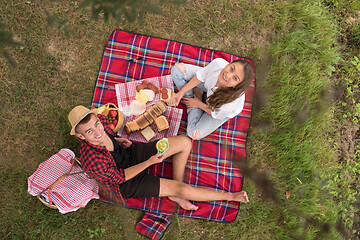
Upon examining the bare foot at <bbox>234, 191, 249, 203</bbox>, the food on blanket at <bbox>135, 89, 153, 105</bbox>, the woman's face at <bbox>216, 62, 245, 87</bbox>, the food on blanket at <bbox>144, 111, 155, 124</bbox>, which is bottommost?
the bare foot at <bbox>234, 191, 249, 203</bbox>

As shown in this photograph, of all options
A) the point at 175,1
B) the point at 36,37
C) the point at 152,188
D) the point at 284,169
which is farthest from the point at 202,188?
the point at 36,37

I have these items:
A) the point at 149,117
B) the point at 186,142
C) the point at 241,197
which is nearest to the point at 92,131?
the point at 149,117

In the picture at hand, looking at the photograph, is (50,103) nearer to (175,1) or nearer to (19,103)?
(19,103)

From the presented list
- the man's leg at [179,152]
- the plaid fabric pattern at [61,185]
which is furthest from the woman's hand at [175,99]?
the plaid fabric pattern at [61,185]

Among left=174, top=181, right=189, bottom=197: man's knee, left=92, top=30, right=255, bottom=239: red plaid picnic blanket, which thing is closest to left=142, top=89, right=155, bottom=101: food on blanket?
left=92, top=30, right=255, bottom=239: red plaid picnic blanket

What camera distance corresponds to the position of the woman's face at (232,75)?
229 cm

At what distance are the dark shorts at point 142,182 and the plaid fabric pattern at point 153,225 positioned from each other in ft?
1.47

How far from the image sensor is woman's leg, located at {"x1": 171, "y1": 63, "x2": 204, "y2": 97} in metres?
3.03

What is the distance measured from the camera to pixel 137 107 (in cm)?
310

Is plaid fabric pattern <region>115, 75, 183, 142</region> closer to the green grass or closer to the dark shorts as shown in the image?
the dark shorts

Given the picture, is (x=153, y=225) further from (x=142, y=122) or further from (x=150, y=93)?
(x=150, y=93)

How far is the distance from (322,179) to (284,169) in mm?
520

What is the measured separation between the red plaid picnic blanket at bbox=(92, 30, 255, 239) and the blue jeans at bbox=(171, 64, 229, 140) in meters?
0.20

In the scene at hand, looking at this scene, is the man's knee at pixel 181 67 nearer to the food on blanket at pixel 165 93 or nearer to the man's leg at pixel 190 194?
the food on blanket at pixel 165 93
